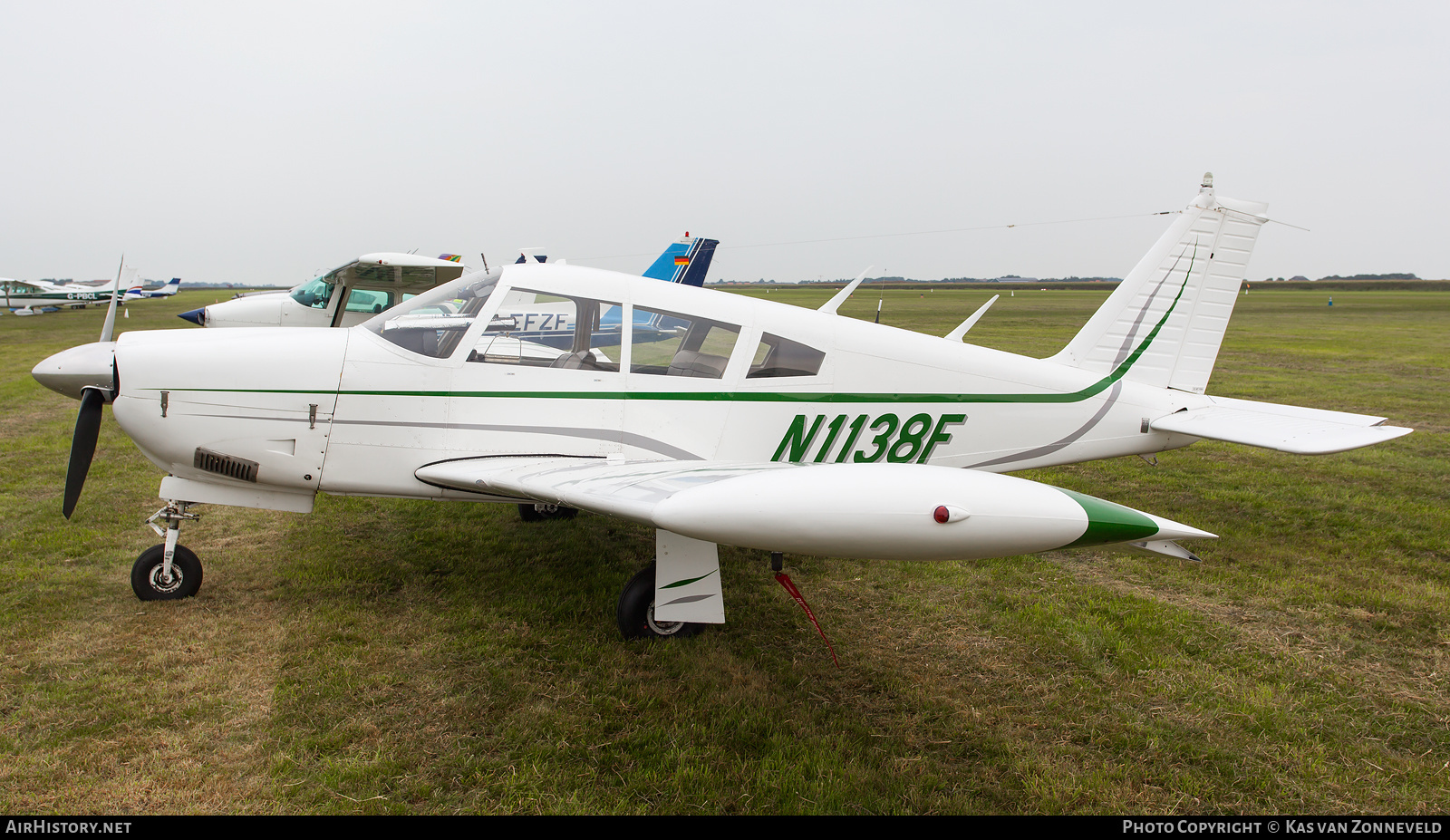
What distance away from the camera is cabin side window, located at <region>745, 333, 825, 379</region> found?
476 cm

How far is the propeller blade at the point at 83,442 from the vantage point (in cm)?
434

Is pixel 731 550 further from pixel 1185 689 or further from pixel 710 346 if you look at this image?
pixel 1185 689

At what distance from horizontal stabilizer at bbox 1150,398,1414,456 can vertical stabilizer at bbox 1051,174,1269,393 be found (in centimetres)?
32

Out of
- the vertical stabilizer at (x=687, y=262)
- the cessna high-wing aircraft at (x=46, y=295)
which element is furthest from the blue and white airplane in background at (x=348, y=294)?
the cessna high-wing aircraft at (x=46, y=295)

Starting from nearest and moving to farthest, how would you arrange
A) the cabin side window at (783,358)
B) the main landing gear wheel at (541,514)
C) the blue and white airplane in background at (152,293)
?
the cabin side window at (783,358) < the main landing gear wheel at (541,514) < the blue and white airplane in background at (152,293)

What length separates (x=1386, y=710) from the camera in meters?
3.63

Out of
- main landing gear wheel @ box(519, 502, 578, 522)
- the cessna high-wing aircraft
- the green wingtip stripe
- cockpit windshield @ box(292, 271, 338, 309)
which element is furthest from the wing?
the cessna high-wing aircraft

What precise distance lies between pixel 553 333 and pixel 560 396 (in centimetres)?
40

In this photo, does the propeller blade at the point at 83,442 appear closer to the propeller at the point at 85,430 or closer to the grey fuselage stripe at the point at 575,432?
the propeller at the point at 85,430

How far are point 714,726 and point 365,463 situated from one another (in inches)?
103

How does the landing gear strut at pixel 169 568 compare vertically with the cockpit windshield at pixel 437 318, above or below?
below

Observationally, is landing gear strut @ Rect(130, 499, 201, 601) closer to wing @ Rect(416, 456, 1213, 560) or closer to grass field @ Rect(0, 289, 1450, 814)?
grass field @ Rect(0, 289, 1450, 814)

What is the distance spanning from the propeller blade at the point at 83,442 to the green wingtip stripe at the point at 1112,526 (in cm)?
520

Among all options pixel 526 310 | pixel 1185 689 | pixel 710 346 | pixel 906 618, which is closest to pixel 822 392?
pixel 710 346
